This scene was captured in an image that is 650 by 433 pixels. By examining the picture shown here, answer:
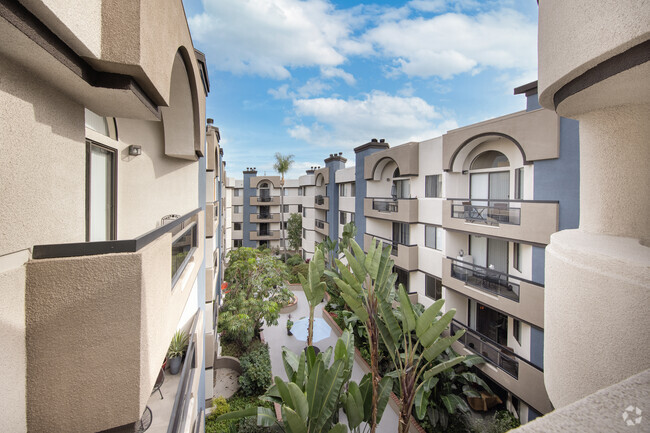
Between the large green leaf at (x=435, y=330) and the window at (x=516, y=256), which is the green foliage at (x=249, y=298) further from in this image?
the window at (x=516, y=256)

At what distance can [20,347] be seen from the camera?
6.86 feet

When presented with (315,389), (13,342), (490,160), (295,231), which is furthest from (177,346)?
(295,231)

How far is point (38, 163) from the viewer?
7.38 feet

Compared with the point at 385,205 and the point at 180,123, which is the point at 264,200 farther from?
the point at 180,123

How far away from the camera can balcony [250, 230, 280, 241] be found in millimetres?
40572

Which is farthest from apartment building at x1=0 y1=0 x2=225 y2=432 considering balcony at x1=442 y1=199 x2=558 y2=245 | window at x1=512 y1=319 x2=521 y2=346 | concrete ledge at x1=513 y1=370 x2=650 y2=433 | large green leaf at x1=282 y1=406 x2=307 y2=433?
window at x1=512 y1=319 x2=521 y2=346

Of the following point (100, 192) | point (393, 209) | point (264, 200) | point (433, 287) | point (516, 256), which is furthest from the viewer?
point (264, 200)

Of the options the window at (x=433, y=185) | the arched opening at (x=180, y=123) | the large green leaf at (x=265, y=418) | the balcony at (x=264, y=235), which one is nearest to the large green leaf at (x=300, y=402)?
the large green leaf at (x=265, y=418)

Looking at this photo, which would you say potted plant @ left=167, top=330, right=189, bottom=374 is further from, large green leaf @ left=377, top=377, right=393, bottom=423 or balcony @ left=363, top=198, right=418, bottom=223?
balcony @ left=363, top=198, right=418, bottom=223

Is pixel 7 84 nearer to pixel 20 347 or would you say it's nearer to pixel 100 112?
pixel 100 112

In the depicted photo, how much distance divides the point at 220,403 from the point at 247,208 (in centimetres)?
3118

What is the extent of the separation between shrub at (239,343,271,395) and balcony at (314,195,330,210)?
18332 mm

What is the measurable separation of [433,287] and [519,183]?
7076 millimetres

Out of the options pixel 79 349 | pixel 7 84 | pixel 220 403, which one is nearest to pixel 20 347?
pixel 79 349
